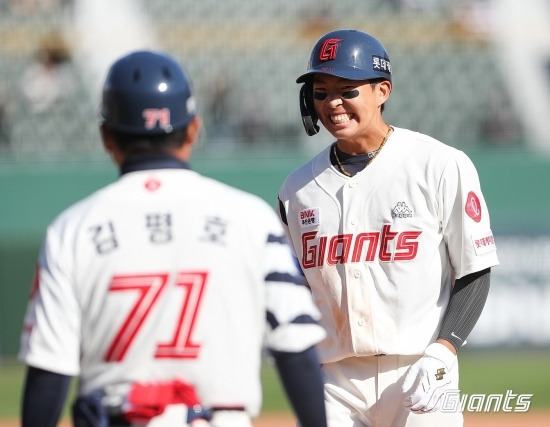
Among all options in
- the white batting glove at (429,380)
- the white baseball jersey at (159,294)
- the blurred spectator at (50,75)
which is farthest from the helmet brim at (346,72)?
the blurred spectator at (50,75)

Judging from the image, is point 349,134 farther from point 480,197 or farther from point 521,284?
point 521,284

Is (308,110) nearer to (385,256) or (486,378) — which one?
(385,256)

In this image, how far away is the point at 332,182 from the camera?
183 inches

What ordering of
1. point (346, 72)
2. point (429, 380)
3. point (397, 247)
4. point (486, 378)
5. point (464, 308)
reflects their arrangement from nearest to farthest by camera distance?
point (429, 380)
point (464, 308)
point (397, 247)
point (346, 72)
point (486, 378)

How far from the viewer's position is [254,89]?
14.7 metres

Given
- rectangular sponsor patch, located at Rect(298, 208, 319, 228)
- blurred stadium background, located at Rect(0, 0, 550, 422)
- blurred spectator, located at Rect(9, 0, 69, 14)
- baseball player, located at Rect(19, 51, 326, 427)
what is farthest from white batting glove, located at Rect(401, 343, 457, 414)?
blurred spectator, located at Rect(9, 0, 69, 14)

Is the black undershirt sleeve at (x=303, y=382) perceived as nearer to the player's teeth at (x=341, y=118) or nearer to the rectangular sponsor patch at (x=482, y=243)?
the rectangular sponsor patch at (x=482, y=243)

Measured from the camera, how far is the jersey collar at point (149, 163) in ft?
9.51

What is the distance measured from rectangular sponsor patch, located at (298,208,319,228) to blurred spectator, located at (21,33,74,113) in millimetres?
10391

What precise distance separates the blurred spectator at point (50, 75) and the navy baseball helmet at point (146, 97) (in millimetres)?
11854

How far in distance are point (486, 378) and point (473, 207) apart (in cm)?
794

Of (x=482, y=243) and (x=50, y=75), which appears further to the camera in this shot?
(x=50, y=75)

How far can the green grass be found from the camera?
1104cm

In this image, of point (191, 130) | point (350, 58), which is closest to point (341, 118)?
point (350, 58)
